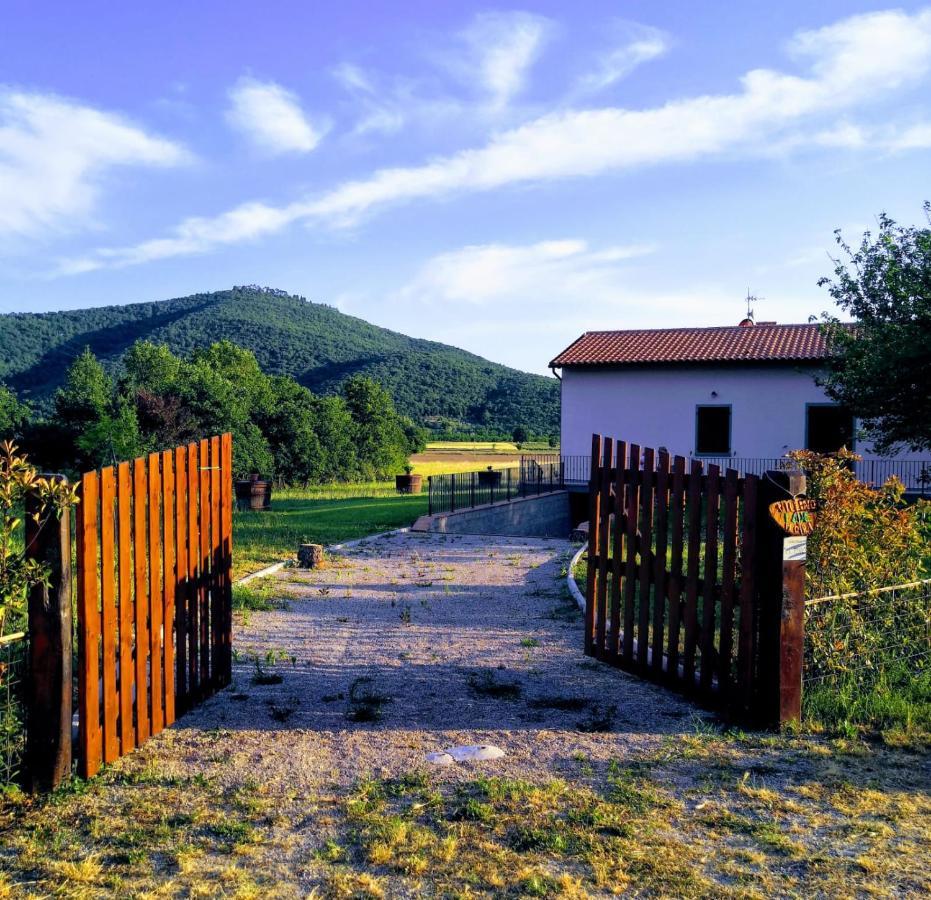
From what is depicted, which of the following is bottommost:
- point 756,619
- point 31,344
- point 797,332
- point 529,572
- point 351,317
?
point 529,572

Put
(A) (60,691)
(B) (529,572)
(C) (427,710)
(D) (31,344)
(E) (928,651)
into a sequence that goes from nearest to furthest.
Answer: (A) (60,691)
(C) (427,710)
(E) (928,651)
(B) (529,572)
(D) (31,344)

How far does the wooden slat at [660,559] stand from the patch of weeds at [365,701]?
1.86 metres

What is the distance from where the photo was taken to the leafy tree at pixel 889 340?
42.6 ft

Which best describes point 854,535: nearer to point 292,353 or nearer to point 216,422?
point 216,422

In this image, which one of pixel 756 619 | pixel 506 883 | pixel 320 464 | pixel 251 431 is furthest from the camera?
pixel 320 464

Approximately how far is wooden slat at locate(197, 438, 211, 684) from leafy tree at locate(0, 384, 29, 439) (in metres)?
30.7

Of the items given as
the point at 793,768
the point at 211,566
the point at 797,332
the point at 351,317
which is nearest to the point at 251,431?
the point at 797,332

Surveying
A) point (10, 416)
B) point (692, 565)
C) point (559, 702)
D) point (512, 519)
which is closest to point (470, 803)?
point (559, 702)

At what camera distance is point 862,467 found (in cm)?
2483

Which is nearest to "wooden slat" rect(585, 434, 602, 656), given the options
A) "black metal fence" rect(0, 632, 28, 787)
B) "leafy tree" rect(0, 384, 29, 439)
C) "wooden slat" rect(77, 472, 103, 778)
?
"wooden slat" rect(77, 472, 103, 778)

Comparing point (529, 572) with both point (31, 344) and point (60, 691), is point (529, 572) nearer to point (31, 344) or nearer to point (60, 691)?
point (60, 691)

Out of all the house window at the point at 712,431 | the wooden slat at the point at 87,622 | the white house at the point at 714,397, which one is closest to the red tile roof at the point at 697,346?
the white house at the point at 714,397

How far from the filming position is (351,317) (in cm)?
10456

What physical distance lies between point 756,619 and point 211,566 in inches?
135
